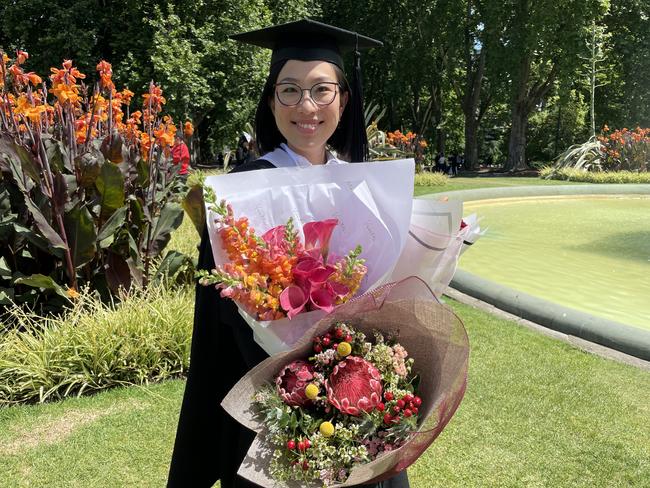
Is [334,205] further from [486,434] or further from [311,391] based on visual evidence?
[486,434]

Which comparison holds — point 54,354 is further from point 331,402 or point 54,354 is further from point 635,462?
point 635,462

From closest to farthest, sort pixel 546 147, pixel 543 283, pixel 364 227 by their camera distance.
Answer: pixel 364 227 < pixel 543 283 < pixel 546 147

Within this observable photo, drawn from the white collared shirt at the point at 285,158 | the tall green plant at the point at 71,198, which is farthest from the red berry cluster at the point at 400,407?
the tall green plant at the point at 71,198

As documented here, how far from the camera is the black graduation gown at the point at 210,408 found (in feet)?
4.94

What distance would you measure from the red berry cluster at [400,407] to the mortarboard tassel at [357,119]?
1053mm

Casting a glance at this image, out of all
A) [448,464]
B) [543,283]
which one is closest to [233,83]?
[543,283]

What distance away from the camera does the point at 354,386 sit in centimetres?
104

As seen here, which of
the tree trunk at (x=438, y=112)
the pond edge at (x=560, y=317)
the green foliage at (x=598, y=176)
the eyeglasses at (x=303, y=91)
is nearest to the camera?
the eyeglasses at (x=303, y=91)

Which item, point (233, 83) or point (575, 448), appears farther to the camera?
point (233, 83)

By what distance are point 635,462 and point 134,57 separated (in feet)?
60.9

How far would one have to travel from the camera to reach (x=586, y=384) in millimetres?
3361

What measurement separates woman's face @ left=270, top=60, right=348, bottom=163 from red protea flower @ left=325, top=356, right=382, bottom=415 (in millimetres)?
843

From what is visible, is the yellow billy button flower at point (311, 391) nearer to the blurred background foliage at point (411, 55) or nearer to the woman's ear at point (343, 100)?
the woman's ear at point (343, 100)

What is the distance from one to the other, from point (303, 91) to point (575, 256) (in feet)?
21.3
